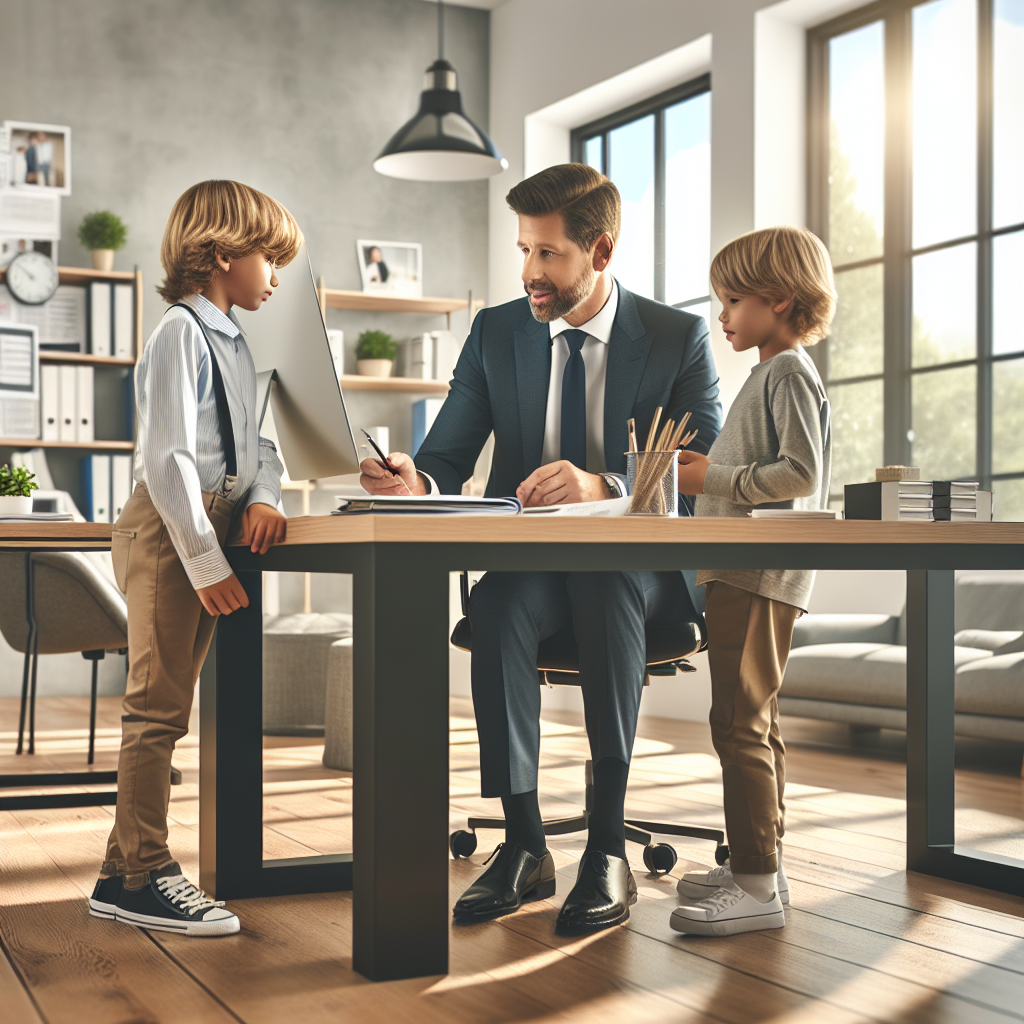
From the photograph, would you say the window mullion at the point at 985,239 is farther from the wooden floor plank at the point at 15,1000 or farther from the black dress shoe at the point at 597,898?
the wooden floor plank at the point at 15,1000

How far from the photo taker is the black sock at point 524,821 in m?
1.80

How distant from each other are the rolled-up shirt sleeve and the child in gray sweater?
665mm

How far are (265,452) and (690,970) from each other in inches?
38.2

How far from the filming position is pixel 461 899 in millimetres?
1761

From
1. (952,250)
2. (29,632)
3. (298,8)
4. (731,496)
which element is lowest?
(29,632)

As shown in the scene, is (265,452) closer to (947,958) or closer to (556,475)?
(556,475)

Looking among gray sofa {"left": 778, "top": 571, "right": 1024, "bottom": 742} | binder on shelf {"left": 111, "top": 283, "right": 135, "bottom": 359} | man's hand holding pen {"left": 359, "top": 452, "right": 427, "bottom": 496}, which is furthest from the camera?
binder on shelf {"left": 111, "top": 283, "right": 135, "bottom": 359}

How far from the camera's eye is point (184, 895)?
1722 millimetres

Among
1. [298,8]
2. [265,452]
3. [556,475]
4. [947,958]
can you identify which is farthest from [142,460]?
[298,8]

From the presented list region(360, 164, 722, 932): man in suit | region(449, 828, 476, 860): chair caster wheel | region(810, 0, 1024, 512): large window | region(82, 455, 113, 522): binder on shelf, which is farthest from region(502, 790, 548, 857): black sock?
region(82, 455, 113, 522): binder on shelf

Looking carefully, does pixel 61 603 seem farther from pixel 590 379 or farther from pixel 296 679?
pixel 590 379

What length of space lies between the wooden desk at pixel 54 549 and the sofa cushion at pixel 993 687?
226 cm

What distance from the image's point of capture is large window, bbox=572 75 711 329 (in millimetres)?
5336

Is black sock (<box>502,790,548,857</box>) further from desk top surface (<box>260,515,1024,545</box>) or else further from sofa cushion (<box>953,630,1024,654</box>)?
sofa cushion (<box>953,630,1024,654</box>)
